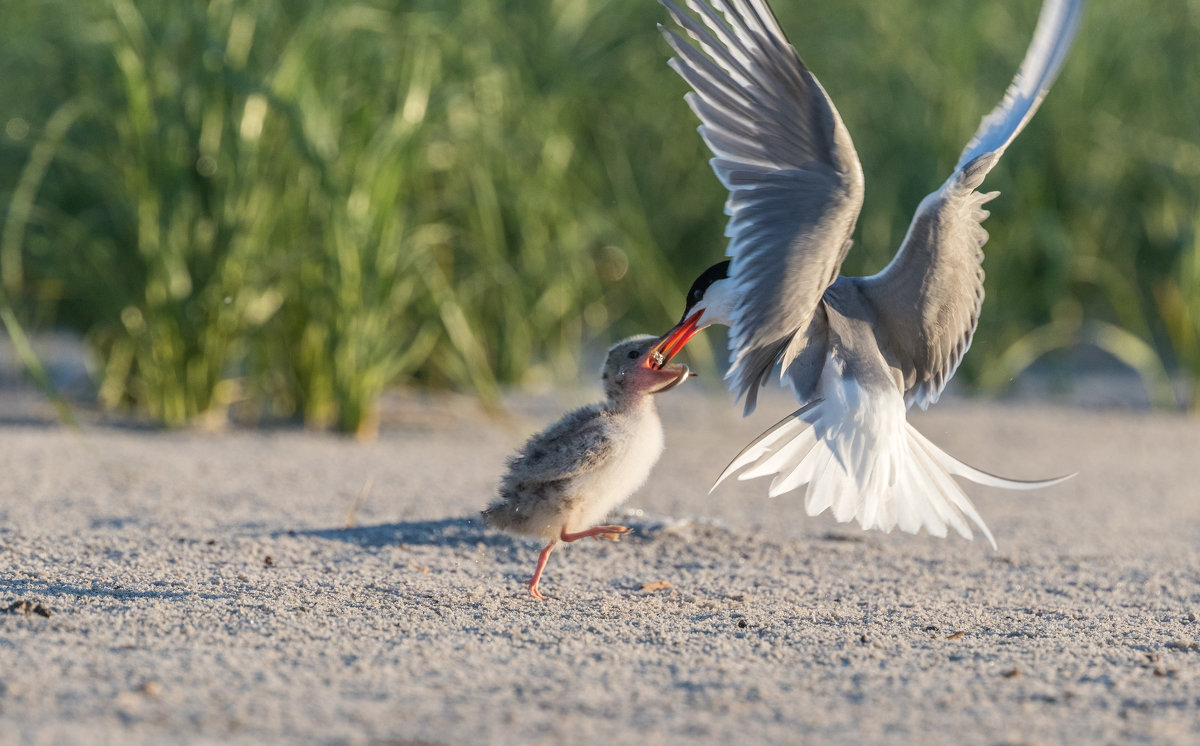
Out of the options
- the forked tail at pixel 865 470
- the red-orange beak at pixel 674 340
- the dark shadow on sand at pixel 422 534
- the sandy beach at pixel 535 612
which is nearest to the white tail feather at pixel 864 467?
the forked tail at pixel 865 470

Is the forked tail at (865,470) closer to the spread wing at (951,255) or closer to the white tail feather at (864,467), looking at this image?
the white tail feather at (864,467)

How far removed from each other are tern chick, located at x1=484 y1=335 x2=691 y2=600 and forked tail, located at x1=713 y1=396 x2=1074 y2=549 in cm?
24

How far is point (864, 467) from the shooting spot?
2.68 metres

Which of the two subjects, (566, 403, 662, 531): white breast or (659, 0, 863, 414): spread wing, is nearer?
(659, 0, 863, 414): spread wing

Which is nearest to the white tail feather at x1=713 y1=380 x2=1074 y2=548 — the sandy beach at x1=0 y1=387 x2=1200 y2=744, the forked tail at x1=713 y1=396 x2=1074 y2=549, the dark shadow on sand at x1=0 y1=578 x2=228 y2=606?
the forked tail at x1=713 y1=396 x2=1074 y2=549

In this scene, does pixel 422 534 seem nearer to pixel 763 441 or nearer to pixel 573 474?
pixel 573 474

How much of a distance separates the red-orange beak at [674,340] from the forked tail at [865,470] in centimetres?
29

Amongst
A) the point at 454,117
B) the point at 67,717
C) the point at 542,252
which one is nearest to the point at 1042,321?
the point at 542,252

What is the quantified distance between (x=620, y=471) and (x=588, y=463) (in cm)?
8

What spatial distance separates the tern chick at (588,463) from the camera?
2676 millimetres

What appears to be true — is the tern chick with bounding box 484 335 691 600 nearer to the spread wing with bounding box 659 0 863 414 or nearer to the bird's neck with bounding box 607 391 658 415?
the bird's neck with bounding box 607 391 658 415

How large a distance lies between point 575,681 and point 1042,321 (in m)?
4.94

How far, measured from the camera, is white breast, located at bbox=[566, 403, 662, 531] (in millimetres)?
2691

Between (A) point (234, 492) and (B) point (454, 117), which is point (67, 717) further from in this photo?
(B) point (454, 117)
